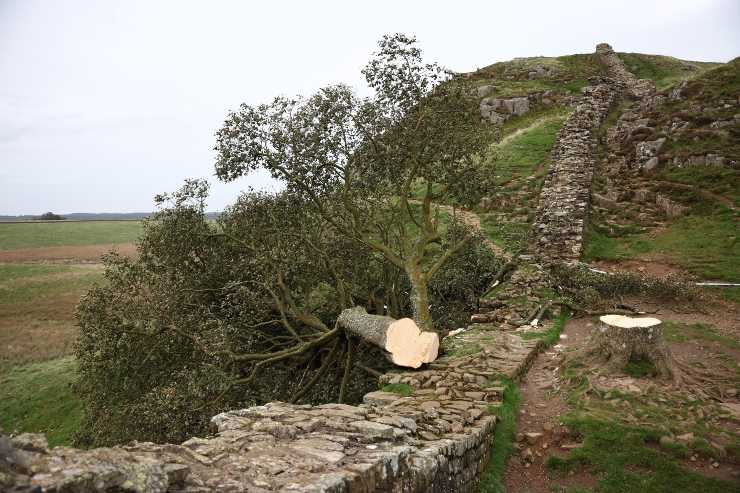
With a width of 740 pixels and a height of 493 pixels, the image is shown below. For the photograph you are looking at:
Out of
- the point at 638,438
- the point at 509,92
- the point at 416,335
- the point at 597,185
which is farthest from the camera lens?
the point at 509,92

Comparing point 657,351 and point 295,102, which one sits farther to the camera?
point 295,102

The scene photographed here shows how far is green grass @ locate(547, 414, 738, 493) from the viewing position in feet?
26.5

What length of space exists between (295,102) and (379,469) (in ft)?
43.2

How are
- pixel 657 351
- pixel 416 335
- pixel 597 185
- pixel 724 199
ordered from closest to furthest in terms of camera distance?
1. pixel 657 351
2. pixel 416 335
3. pixel 724 199
4. pixel 597 185

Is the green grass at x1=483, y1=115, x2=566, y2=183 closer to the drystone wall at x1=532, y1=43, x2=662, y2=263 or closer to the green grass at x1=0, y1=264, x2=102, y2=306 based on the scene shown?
the drystone wall at x1=532, y1=43, x2=662, y2=263

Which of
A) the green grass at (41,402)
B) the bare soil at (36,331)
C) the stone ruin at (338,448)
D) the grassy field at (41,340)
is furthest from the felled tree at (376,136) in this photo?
the bare soil at (36,331)

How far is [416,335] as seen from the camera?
12828 mm

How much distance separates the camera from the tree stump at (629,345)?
36.4 ft

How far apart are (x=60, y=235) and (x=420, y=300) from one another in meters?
75.4

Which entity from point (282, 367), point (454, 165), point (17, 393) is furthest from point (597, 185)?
point (17, 393)

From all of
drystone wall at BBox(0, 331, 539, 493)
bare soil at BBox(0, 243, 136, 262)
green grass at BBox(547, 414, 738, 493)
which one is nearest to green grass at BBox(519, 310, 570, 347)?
drystone wall at BBox(0, 331, 539, 493)

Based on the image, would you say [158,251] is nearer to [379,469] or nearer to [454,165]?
[454,165]

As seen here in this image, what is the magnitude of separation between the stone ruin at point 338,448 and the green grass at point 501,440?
17 centimetres

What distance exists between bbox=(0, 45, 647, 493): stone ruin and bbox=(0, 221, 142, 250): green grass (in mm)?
57739
